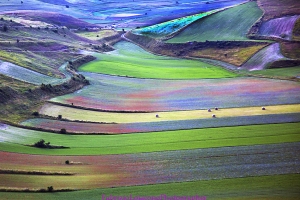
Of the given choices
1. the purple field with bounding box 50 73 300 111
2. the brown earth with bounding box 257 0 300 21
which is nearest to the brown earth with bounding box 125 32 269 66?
the brown earth with bounding box 257 0 300 21

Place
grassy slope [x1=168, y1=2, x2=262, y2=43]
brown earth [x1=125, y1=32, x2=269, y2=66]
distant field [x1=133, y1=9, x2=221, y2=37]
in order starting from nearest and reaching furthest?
brown earth [x1=125, y1=32, x2=269, y2=66]
grassy slope [x1=168, y1=2, x2=262, y2=43]
distant field [x1=133, y1=9, x2=221, y2=37]

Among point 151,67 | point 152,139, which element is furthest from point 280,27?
point 152,139

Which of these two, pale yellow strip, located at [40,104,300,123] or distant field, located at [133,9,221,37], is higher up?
distant field, located at [133,9,221,37]

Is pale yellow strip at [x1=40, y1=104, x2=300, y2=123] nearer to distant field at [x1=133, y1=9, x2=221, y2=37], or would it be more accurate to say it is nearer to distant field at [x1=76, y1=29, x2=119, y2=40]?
distant field at [x1=76, y1=29, x2=119, y2=40]

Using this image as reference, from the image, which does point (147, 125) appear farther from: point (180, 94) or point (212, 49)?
point (212, 49)

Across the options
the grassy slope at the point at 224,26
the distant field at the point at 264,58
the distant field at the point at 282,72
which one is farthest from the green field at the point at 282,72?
the grassy slope at the point at 224,26

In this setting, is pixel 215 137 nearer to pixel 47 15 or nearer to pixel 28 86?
pixel 28 86
